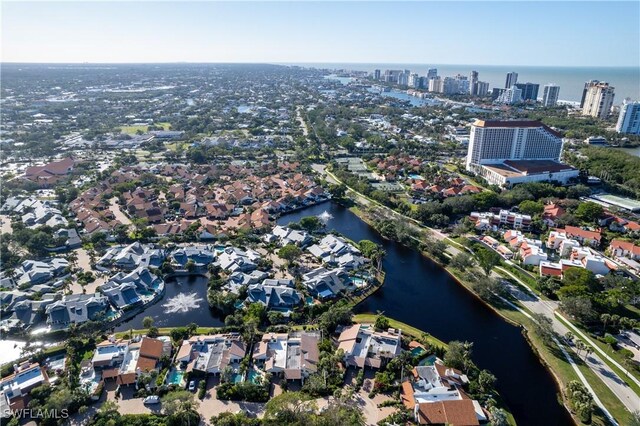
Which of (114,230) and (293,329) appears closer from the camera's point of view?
(293,329)

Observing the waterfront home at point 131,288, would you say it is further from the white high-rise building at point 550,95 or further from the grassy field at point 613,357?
the white high-rise building at point 550,95

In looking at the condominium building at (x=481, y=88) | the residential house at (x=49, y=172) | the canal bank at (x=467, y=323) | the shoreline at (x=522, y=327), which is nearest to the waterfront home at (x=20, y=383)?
the canal bank at (x=467, y=323)

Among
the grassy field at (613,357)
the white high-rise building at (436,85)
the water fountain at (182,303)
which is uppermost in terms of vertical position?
the white high-rise building at (436,85)

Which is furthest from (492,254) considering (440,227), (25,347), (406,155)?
(406,155)

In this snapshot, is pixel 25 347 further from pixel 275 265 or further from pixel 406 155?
pixel 406 155

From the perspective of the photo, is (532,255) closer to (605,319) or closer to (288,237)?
(605,319)
